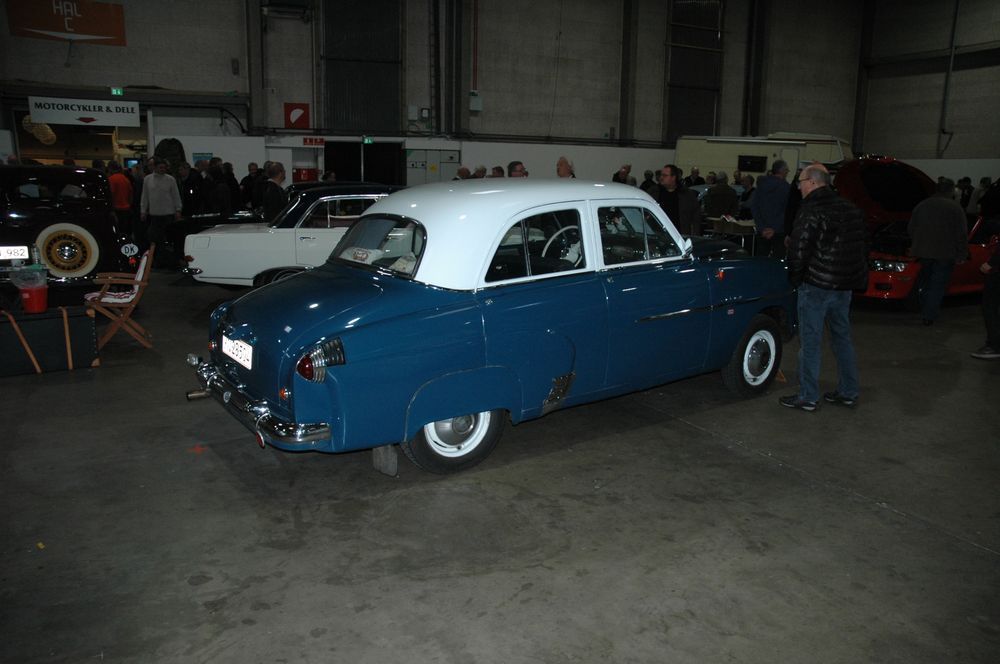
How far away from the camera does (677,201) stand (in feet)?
30.9

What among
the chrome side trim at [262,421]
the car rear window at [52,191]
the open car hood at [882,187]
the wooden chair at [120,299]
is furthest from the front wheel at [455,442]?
the open car hood at [882,187]

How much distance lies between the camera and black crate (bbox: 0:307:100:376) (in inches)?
263

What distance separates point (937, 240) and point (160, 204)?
1120 centimetres

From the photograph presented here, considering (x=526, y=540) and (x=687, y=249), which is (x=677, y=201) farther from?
(x=526, y=540)

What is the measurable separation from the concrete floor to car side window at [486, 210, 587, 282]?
1246mm

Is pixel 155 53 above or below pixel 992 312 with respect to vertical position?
above

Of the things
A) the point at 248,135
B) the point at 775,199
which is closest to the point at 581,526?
the point at 775,199

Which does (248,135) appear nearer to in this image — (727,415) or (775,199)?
(775,199)

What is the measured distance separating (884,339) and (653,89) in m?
16.3

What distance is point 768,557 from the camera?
380cm

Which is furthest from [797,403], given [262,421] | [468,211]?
[262,421]

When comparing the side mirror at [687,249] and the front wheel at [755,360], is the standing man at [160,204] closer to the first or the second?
the side mirror at [687,249]

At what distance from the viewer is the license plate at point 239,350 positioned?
4498 millimetres

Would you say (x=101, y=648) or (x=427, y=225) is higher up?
(x=427, y=225)
